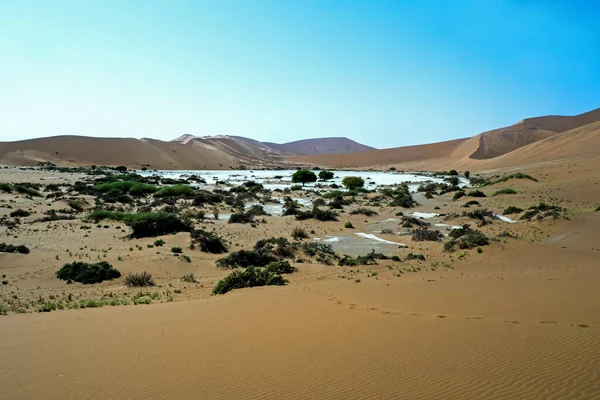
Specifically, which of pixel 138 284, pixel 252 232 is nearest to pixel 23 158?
pixel 252 232

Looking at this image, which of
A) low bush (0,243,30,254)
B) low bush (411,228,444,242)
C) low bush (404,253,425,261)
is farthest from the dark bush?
low bush (411,228,444,242)

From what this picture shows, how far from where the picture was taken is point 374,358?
235 inches

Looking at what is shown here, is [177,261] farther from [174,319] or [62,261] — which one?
[174,319]

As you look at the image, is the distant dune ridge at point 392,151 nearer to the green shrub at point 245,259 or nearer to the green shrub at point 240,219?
the green shrub at point 240,219

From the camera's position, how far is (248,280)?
41.2ft

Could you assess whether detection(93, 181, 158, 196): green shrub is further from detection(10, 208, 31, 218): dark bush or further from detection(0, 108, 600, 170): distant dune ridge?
detection(0, 108, 600, 170): distant dune ridge

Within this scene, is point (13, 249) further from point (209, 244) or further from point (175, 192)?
point (175, 192)

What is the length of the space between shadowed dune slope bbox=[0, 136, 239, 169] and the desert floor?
8797 centimetres

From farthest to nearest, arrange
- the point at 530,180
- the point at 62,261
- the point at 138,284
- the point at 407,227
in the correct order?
the point at 530,180, the point at 407,227, the point at 62,261, the point at 138,284

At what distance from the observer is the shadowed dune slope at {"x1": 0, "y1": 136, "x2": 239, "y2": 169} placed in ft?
300

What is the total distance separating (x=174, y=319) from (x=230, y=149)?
16395 centimetres

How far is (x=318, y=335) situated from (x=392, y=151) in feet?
521

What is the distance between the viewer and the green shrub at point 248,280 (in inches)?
474

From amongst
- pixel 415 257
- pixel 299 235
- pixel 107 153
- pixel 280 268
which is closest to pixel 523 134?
pixel 107 153
